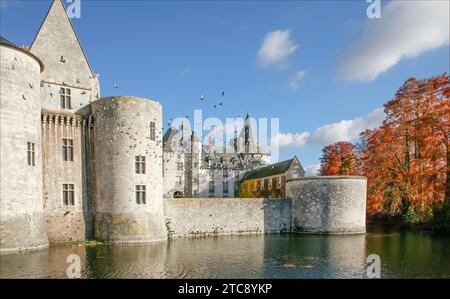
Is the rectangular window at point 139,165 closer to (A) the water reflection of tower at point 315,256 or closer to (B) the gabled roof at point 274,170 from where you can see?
(A) the water reflection of tower at point 315,256

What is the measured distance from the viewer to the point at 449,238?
79.6 ft

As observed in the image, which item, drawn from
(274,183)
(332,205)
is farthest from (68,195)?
(274,183)

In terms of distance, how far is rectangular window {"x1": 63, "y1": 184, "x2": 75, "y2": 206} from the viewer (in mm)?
22500

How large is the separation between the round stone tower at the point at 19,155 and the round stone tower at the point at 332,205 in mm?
18625

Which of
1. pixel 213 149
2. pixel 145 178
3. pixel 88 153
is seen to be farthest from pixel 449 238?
pixel 213 149

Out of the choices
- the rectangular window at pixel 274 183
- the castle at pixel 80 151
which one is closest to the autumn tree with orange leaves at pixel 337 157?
the rectangular window at pixel 274 183

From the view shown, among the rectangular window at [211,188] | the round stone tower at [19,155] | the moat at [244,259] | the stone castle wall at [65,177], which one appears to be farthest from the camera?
the rectangular window at [211,188]

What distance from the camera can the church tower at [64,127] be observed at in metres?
22.2

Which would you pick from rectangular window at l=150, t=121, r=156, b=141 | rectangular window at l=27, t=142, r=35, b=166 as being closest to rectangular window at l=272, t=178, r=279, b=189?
rectangular window at l=150, t=121, r=156, b=141

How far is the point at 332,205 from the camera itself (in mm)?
28531

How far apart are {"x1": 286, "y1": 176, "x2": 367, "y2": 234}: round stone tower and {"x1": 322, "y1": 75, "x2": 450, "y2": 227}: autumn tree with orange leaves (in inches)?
152

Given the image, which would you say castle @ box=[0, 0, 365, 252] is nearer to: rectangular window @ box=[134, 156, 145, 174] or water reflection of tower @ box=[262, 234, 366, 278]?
rectangular window @ box=[134, 156, 145, 174]
